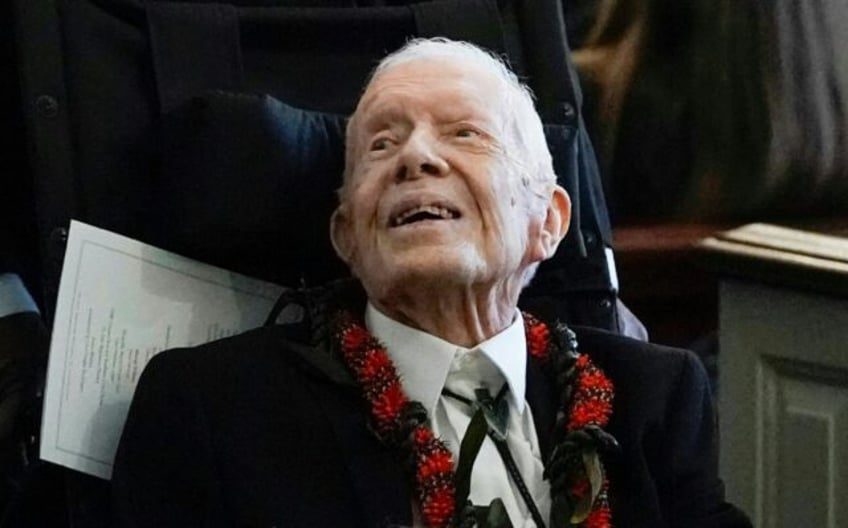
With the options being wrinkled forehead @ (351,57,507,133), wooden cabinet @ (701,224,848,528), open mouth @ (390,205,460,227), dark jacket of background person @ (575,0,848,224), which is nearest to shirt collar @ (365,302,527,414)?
open mouth @ (390,205,460,227)

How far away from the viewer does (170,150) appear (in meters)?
1.59

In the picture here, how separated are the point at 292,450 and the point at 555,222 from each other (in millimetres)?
421

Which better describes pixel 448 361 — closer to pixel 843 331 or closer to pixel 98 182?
pixel 98 182

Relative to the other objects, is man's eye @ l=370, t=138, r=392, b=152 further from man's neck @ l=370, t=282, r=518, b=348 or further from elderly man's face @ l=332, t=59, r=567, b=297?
man's neck @ l=370, t=282, r=518, b=348

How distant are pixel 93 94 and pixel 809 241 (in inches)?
37.1

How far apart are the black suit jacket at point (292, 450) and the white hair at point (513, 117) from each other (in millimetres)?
220

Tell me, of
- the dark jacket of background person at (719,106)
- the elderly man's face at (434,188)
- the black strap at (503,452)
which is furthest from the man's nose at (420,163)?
the dark jacket of background person at (719,106)

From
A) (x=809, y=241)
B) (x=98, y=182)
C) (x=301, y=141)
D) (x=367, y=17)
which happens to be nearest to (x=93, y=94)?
(x=98, y=182)

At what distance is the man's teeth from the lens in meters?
1.46

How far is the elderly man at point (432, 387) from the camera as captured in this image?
139 centimetres

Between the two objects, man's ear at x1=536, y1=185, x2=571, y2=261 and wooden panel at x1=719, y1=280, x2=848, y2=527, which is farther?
wooden panel at x1=719, y1=280, x2=848, y2=527

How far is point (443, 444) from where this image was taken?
1.42m

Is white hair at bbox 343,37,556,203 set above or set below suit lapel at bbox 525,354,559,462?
above

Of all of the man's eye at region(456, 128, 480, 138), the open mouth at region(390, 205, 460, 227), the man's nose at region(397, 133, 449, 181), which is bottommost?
the open mouth at region(390, 205, 460, 227)
